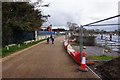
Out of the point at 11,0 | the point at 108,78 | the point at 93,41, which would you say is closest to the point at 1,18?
the point at 11,0

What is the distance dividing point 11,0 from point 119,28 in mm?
21658

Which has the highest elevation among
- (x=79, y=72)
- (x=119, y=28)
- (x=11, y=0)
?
(x=11, y=0)

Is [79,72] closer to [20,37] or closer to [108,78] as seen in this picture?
[108,78]

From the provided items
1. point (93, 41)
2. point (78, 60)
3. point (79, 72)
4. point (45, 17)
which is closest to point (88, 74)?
point (79, 72)

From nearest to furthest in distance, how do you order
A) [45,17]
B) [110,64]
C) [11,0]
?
[110,64], [11,0], [45,17]

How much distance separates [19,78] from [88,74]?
306 centimetres

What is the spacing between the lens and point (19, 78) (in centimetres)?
1027

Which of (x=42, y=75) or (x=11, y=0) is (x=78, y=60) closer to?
(x=42, y=75)

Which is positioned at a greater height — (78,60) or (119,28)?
(119,28)

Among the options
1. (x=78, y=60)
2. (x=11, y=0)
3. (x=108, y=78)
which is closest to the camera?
(x=108, y=78)

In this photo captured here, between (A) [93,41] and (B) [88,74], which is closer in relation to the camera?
(B) [88,74]

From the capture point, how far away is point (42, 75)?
11.0 metres

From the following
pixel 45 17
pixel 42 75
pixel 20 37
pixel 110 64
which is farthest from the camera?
pixel 45 17

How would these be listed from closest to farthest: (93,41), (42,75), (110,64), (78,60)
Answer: (42,75)
(110,64)
(78,60)
(93,41)
